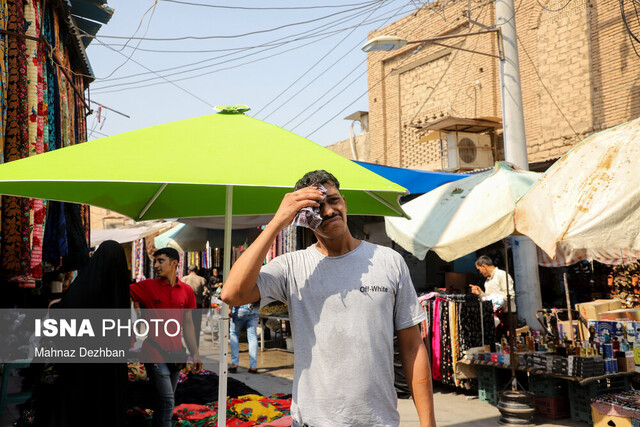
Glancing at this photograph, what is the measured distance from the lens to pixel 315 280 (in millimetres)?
2352

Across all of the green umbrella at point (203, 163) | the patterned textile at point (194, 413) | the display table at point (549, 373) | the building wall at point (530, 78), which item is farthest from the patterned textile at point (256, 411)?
the building wall at point (530, 78)

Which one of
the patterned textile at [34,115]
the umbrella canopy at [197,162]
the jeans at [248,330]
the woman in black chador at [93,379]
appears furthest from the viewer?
the jeans at [248,330]

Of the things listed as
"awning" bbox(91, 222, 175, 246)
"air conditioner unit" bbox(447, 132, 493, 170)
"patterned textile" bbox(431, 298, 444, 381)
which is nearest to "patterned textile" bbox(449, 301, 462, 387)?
"patterned textile" bbox(431, 298, 444, 381)

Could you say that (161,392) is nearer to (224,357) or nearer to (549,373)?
(224,357)

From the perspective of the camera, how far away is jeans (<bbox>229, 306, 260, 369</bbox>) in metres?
9.82

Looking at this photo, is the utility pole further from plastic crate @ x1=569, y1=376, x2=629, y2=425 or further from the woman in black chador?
the woman in black chador

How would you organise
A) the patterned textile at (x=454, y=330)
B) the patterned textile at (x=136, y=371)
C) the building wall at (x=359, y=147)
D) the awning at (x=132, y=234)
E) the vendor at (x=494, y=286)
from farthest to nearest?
the building wall at (x=359, y=147)
the awning at (x=132, y=234)
the vendor at (x=494, y=286)
the patterned textile at (x=454, y=330)
the patterned textile at (x=136, y=371)

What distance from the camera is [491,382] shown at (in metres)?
7.41

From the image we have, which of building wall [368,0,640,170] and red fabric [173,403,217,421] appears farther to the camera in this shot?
building wall [368,0,640,170]

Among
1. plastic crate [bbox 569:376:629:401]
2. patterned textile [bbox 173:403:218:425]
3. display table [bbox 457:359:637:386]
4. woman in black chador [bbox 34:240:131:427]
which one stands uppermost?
woman in black chador [bbox 34:240:131:427]

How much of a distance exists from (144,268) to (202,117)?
1614 cm

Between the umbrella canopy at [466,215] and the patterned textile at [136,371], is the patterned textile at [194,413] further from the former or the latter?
the umbrella canopy at [466,215]

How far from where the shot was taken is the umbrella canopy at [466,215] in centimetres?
578

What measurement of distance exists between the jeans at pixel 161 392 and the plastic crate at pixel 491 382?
14.4 feet
